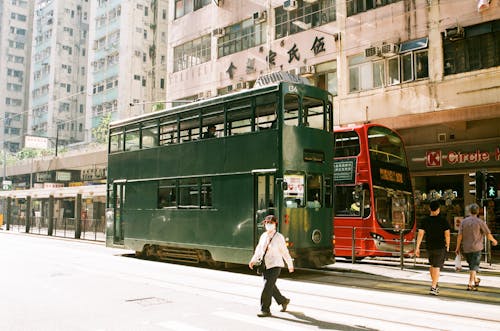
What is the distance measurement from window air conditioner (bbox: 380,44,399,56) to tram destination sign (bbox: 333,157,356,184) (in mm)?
6306

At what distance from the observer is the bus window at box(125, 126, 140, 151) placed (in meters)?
15.4

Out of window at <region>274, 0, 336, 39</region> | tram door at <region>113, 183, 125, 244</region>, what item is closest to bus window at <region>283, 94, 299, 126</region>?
tram door at <region>113, 183, 125, 244</region>

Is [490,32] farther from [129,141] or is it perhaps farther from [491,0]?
[129,141]

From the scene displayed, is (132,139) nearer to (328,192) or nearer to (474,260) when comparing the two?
(328,192)

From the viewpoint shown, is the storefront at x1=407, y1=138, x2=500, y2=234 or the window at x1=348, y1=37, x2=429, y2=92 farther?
the storefront at x1=407, y1=138, x2=500, y2=234

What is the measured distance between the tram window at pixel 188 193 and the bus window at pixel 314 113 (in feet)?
11.4

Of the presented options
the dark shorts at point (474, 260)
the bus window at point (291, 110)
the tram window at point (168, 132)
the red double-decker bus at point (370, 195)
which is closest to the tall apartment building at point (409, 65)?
the red double-decker bus at point (370, 195)

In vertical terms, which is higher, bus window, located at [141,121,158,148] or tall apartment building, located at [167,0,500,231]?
tall apartment building, located at [167,0,500,231]

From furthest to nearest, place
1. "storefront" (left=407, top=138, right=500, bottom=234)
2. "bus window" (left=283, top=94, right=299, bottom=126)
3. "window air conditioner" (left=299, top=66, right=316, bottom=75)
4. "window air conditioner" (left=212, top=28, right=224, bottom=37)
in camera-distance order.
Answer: "window air conditioner" (left=212, top=28, right=224, bottom=37), "window air conditioner" (left=299, top=66, right=316, bottom=75), "storefront" (left=407, top=138, right=500, bottom=234), "bus window" (left=283, top=94, right=299, bottom=126)

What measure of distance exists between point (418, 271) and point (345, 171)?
3.55 meters

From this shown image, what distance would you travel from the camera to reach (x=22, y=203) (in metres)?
40.8

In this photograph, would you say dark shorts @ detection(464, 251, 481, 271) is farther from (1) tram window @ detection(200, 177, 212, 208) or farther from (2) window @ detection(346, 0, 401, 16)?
(2) window @ detection(346, 0, 401, 16)

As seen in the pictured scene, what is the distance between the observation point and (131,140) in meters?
15.6

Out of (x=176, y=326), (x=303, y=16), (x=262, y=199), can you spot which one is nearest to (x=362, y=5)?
(x=303, y=16)
